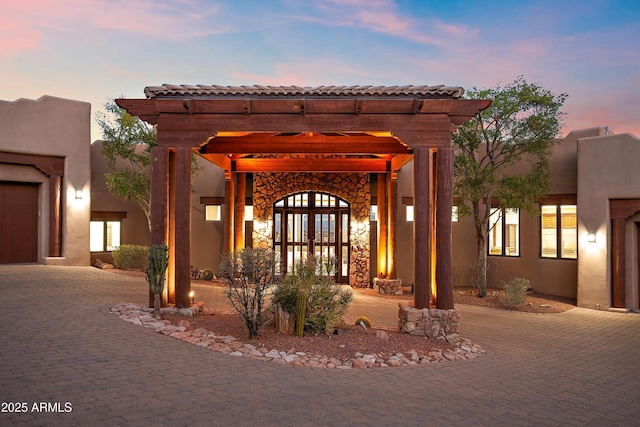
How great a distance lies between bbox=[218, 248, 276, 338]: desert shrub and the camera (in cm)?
677

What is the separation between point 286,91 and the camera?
318 inches

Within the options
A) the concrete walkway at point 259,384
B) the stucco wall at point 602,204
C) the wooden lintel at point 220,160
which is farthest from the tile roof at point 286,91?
the stucco wall at point 602,204

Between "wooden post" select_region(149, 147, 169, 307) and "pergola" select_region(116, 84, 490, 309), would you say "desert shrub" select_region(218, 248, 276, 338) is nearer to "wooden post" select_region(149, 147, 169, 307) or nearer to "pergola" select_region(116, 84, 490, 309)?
"pergola" select_region(116, 84, 490, 309)

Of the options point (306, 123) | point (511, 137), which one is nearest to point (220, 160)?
point (306, 123)

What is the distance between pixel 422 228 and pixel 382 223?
6370 millimetres

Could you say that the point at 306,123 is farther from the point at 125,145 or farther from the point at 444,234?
the point at 125,145

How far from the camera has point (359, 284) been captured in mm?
14875

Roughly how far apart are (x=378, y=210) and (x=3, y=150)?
10.3m

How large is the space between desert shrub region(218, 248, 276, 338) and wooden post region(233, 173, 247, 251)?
25.0 feet

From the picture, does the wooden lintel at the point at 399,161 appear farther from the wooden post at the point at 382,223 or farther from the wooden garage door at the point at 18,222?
the wooden garage door at the point at 18,222

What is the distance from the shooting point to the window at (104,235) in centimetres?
1598

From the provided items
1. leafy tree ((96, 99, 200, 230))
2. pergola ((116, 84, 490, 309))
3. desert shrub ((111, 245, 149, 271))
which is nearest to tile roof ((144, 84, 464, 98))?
pergola ((116, 84, 490, 309))

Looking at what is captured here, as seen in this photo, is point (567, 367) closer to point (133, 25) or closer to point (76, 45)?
point (133, 25)

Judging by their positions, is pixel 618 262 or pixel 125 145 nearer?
pixel 618 262
